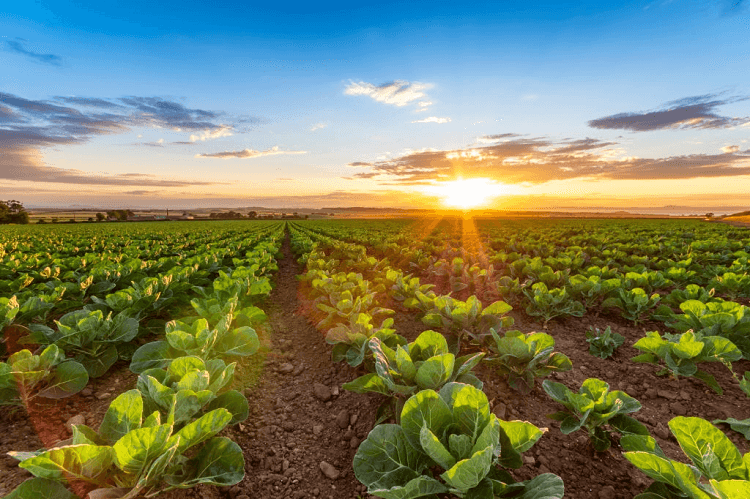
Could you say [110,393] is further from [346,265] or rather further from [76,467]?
[346,265]

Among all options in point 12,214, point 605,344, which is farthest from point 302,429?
point 12,214

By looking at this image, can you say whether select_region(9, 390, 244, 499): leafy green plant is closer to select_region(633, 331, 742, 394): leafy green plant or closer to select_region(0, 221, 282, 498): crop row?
select_region(0, 221, 282, 498): crop row

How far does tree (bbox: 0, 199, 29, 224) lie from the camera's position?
8356 centimetres

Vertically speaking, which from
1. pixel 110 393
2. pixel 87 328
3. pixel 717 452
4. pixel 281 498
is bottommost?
pixel 281 498

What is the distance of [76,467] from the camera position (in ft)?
5.64

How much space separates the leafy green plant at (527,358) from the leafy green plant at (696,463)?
133cm

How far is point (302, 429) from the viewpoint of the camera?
3.37 m

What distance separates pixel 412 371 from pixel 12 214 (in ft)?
412

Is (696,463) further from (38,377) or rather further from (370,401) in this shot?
(38,377)

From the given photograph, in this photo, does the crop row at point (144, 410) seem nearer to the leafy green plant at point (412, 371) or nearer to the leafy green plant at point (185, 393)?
the leafy green plant at point (185, 393)

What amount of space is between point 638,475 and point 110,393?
5144 millimetres

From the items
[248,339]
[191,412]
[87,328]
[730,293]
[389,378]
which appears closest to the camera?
[191,412]

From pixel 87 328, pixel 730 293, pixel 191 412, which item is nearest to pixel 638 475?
pixel 191 412

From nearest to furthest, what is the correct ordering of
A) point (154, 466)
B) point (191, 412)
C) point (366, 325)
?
point (154, 466)
point (191, 412)
point (366, 325)
